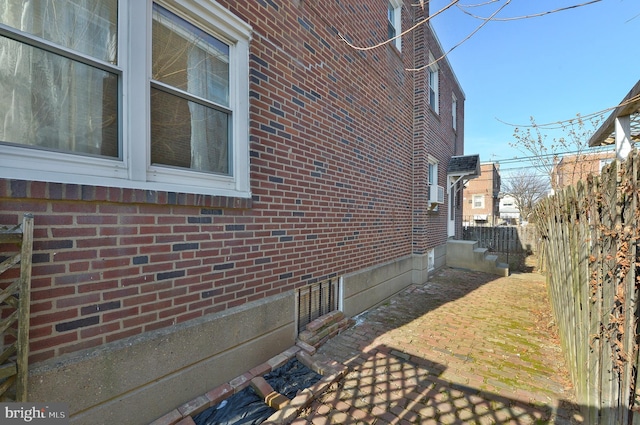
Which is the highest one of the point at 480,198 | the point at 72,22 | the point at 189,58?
the point at 480,198

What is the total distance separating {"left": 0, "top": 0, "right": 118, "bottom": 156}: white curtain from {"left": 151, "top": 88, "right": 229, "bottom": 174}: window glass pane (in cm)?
30

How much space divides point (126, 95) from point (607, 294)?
373cm

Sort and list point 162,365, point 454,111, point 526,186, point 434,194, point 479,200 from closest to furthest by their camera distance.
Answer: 1. point 162,365
2. point 434,194
3. point 454,111
4. point 526,186
5. point 479,200

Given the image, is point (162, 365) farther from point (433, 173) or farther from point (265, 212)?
point (433, 173)

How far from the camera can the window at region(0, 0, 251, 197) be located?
1.66 m

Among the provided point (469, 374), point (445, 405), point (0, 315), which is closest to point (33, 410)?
point (0, 315)

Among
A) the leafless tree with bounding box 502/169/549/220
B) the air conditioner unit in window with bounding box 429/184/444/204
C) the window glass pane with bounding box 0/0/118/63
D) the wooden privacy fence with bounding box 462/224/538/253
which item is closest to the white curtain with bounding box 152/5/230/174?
the window glass pane with bounding box 0/0/118/63

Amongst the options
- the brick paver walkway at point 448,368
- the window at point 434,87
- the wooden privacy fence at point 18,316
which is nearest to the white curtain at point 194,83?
the wooden privacy fence at point 18,316

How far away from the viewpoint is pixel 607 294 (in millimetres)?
1898

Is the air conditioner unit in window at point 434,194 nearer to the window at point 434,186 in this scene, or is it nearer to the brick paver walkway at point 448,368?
the window at point 434,186

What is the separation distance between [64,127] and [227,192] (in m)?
1.23

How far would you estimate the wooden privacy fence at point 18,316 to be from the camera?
1.46m

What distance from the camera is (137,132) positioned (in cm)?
205

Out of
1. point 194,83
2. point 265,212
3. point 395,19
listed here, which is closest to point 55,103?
point 194,83
